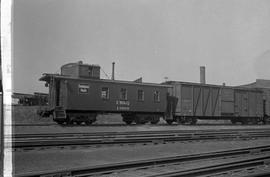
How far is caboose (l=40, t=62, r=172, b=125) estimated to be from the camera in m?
18.4

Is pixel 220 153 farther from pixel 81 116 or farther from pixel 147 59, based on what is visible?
pixel 81 116

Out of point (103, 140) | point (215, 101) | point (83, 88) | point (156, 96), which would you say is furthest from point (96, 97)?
point (215, 101)

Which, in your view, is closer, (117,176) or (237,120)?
(117,176)

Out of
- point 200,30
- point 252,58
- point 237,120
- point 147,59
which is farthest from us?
point 237,120

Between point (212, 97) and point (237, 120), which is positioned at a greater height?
point (212, 97)

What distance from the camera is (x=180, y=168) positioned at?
21.1 feet

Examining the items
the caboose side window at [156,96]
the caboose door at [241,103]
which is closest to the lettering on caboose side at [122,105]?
the caboose side window at [156,96]

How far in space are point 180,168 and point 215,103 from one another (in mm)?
18684

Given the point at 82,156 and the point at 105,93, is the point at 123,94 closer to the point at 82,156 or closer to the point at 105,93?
the point at 105,93

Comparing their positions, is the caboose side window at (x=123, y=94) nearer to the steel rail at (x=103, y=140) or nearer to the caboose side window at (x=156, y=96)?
the caboose side window at (x=156, y=96)

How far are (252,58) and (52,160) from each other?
4830 millimetres

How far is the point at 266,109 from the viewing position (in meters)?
27.6

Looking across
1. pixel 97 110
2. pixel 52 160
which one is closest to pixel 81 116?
pixel 97 110

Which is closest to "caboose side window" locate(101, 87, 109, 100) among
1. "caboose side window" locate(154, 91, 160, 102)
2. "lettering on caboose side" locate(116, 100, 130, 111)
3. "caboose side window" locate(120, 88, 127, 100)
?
"lettering on caboose side" locate(116, 100, 130, 111)
